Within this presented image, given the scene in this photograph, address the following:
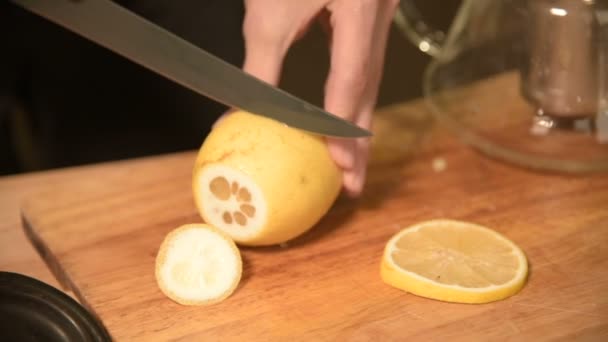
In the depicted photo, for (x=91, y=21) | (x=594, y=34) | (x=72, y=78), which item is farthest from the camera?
(x=72, y=78)

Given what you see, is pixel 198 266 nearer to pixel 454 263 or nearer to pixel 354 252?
pixel 354 252

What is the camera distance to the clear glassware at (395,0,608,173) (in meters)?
1.20

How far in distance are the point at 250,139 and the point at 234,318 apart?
0.23 metres

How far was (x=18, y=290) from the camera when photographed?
924 millimetres

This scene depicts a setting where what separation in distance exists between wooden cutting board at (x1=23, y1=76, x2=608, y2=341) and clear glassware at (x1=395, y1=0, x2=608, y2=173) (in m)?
0.05

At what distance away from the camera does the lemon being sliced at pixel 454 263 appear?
955mm

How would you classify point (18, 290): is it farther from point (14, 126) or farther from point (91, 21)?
point (14, 126)

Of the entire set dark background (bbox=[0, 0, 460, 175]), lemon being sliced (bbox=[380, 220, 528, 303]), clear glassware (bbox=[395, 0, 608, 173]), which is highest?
clear glassware (bbox=[395, 0, 608, 173])

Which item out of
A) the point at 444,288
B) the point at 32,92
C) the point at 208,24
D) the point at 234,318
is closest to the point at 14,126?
the point at 32,92

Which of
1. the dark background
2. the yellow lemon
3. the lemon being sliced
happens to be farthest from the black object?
the dark background

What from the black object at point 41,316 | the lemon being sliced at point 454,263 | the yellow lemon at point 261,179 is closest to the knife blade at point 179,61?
the yellow lemon at point 261,179

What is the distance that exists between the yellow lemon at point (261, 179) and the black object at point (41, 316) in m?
0.22

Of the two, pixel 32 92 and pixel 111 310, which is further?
pixel 32 92

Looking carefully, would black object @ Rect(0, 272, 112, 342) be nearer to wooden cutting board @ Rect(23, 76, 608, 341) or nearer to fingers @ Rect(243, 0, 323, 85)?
wooden cutting board @ Rect(23, 76, 608, 341)
